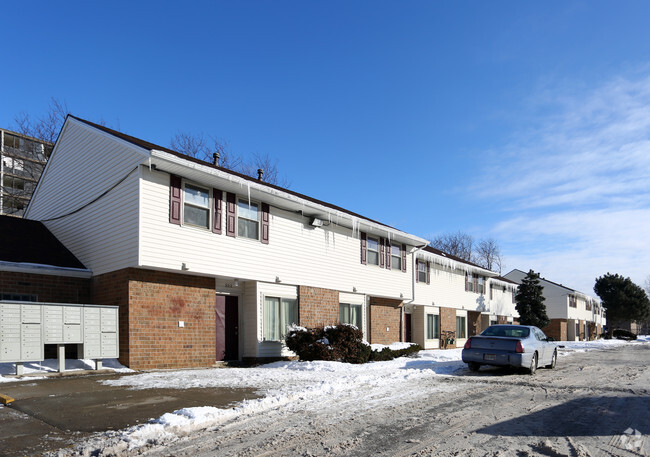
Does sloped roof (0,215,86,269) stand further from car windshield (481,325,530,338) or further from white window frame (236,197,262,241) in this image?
car windshield (481,325,530,338)

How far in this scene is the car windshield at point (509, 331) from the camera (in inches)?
536

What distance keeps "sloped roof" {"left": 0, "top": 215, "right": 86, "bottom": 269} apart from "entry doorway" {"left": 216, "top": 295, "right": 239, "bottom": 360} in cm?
429

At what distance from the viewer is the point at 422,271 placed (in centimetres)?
2702

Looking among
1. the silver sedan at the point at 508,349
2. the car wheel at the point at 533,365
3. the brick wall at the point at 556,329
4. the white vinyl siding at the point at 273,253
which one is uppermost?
the white vinyl siding at the point at 273,253

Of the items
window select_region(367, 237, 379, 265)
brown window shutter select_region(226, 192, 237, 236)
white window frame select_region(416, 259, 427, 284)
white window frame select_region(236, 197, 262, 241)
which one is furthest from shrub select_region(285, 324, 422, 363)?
white window frame select_region(416, 259, 427, 284)

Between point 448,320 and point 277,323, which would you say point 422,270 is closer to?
point 448,320

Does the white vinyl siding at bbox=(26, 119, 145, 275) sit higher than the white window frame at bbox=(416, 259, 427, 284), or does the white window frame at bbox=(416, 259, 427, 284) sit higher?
the white vinyl siding at bbox=(26, 119, 145, 275)

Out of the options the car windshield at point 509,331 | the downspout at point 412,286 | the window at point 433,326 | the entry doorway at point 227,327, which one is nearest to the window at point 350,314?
the downspout at point 412,286

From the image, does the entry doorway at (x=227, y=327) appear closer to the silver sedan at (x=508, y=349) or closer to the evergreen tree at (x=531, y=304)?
the silver sedan at (x=508, y=349)

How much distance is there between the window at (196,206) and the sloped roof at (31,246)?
12.6 feet

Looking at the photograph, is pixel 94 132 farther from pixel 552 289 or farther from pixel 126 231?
pixel 552 289

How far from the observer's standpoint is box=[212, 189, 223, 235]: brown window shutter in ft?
48.6

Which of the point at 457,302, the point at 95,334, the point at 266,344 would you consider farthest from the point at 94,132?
the point at 457,302

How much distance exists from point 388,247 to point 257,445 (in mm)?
18341
